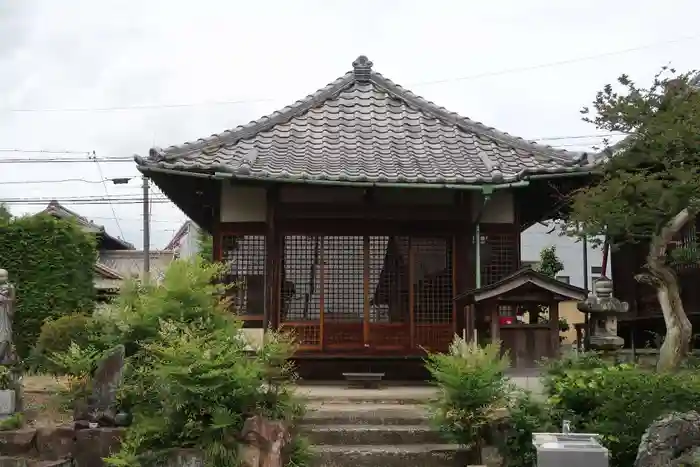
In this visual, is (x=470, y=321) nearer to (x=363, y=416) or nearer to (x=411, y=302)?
(x=411, y=302)

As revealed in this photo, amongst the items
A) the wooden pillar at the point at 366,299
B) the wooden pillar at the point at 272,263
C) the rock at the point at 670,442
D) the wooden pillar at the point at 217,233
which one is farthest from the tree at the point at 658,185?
the wooden pillar at the point at 217,233

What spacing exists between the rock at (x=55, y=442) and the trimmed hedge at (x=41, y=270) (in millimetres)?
8214

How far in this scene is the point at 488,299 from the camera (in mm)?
11367

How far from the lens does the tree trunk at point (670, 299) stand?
10.2 metres

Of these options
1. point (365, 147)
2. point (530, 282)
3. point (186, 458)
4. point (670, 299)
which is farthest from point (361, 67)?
point (186, 458)

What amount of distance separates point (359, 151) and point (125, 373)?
698cm

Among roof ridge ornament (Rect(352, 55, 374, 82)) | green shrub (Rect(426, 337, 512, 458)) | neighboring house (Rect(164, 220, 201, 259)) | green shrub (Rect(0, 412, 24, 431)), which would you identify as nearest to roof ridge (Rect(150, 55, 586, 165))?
roof ridge ornament (Rect(352, 55, 374, 82))

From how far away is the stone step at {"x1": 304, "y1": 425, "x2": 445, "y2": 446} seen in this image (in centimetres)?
945

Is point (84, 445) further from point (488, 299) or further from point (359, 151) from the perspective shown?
point (359, 151)

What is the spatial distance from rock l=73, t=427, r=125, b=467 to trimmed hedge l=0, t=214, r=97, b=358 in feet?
28.5

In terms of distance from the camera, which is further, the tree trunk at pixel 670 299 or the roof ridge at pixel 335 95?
the roof ridge at pixel 335 95

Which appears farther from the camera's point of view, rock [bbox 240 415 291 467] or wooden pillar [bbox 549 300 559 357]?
wooden pillar [bbox 549 300 559 357]

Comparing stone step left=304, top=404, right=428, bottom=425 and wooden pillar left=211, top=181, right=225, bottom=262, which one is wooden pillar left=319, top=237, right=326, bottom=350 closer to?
wooden pillar left=211, top=181, right=225, bottom=262

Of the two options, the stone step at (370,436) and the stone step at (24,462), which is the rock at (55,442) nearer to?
the stone step at (24,462)
